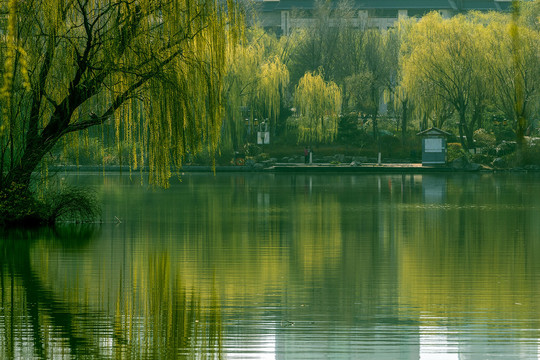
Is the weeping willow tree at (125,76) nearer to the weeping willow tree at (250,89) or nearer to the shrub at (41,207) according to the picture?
the shrub at (41,207)

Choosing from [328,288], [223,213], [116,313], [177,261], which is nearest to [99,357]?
[116,313]

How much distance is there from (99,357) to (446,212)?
17791mm

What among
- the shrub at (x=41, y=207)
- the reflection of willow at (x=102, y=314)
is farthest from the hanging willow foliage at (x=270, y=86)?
the reflection of willow at (x=102, y=314)

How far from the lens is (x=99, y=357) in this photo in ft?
23.1

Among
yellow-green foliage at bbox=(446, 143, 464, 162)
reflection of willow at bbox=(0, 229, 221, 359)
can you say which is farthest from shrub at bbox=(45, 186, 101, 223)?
yellow-green foliage at bbox=(446, 143, 464, 162)

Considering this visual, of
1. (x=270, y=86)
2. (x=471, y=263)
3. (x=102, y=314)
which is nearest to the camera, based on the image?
(x=102, y=314)

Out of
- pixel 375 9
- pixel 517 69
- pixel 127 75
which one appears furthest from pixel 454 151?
pixel 127 75

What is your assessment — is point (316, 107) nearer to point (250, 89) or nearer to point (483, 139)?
point (250, 89)

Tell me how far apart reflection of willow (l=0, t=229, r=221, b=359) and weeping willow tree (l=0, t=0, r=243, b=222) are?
5.25m

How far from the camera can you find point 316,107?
59.2 meters

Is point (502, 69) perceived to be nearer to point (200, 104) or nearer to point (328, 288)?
Result: point (200, 104)

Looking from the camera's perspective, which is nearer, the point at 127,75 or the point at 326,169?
the point at 127,75

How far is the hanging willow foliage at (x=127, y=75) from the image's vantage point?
55.6ft

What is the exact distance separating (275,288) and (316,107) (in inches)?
1929
